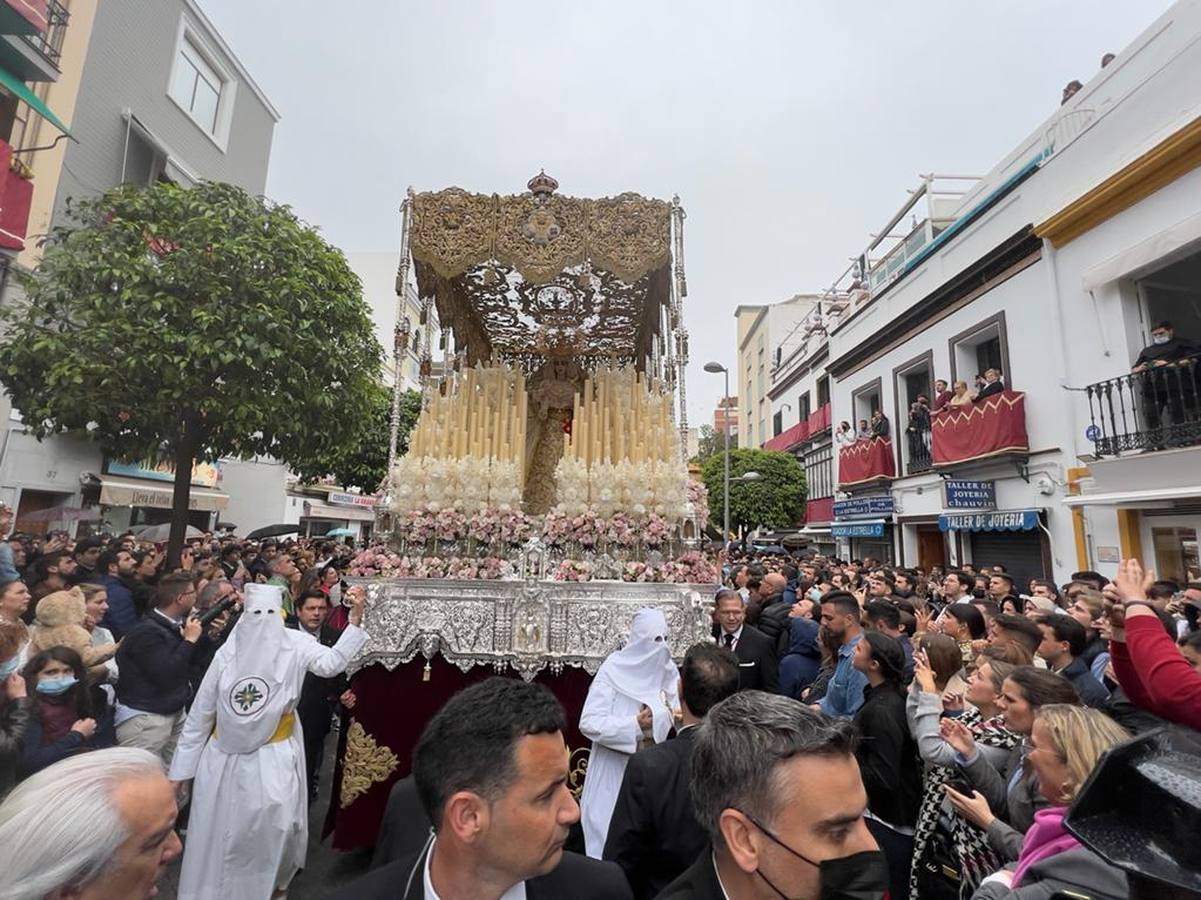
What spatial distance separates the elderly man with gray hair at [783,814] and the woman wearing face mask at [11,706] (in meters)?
2.76

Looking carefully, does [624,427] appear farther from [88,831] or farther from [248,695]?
[88,831]

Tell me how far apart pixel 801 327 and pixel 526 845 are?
98.9ft

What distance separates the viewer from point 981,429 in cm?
1194

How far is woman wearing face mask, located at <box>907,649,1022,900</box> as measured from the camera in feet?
7.53

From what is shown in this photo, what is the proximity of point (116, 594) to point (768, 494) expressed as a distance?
2162cm

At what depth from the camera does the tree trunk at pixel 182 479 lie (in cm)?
1033

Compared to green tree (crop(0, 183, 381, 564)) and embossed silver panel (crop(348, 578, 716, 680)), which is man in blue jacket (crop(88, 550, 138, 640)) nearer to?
embossed silver panel (crop(348, 578, 716, 680))

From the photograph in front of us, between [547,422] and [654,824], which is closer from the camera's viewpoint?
[654,824]

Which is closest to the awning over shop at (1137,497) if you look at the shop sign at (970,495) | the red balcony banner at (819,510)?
the shop sign at (970,495)

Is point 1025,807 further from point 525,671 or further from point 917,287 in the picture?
point 917,287

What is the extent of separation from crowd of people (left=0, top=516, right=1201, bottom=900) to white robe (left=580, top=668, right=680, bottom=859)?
14mm

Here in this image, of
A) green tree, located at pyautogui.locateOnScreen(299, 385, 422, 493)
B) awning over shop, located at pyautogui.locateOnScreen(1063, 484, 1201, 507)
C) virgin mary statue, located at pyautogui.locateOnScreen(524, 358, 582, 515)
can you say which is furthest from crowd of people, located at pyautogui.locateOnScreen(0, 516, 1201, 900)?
green tree, located at pyautogui.locateOnScreen(299, 385, 422, 493)

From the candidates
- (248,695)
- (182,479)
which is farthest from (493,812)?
(182,479)

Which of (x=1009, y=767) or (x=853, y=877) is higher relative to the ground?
(x=853, y=877)
